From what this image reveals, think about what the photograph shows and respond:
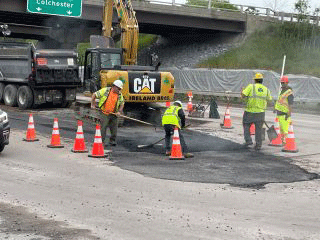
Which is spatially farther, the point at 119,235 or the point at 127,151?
the point at 127,151

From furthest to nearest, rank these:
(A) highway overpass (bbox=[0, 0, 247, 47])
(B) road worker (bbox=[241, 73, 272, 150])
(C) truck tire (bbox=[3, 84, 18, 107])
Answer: (A) highway overpass (bbox=[0, 0, 247, 47]), (C) truck tire (bbox=[3, 84, 18, 107]), (B) road worker (bbox=[241, 73, 272, 150])

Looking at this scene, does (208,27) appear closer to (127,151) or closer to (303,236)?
(127,151)

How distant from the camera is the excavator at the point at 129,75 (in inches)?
735

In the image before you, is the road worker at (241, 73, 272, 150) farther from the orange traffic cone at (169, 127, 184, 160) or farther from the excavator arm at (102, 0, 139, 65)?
the excavator arm at (102, 0, 139, 65)

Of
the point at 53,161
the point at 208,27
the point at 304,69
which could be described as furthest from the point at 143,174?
the point at 208,27

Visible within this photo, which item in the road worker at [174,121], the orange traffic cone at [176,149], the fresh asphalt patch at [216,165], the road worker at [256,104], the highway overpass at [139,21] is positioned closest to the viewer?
the fresh asphalt patch at [216,165]

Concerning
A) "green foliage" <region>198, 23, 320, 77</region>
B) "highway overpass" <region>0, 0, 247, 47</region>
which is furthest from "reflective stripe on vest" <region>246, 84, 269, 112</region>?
"highway overpass" <region>0, 0, 247, 47</region>

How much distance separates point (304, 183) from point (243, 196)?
1800mm

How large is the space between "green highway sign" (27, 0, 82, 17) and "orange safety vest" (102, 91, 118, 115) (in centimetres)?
2028

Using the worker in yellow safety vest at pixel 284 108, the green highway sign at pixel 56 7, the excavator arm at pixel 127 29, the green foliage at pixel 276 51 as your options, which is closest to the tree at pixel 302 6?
the green foliage at pixel 276 51

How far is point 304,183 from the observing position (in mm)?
10352

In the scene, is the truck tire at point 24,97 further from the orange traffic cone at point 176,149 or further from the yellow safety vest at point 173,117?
the orange traffic cone at point 176,149

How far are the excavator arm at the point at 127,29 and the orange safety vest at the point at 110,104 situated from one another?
770 centimetres

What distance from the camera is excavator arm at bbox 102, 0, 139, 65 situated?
864 inches
